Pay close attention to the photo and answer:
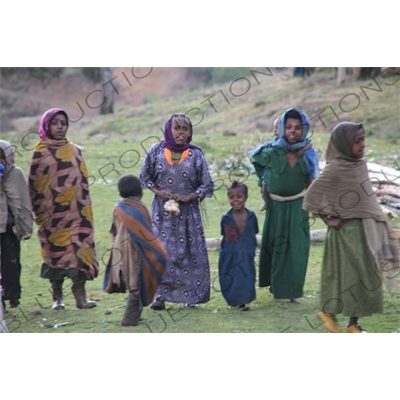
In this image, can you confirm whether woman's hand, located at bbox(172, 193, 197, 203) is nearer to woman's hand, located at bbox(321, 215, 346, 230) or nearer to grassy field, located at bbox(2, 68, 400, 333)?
grassy field, located at bbox(2, 68, 400, 333)

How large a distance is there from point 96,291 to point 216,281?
1.23 m

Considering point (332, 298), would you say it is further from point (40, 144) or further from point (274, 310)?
point (40, 144)

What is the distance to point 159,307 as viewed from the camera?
7.10 meters

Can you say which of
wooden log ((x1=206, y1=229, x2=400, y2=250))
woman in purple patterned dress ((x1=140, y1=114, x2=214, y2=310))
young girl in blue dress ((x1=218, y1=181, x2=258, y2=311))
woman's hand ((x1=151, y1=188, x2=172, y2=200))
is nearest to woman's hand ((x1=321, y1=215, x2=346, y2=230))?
young girl in blue dress ((x1=218, y1=181, x2=258, y2=311))

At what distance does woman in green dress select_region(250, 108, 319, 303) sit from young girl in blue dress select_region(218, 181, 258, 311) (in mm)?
248

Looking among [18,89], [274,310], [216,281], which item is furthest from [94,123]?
[274,310]

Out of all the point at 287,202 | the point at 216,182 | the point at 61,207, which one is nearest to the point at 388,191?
the point at 216,182

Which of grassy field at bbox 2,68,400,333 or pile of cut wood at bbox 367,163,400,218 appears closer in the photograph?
grassy field at bbox 2,68,400,333

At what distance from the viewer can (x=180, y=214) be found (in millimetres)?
7145

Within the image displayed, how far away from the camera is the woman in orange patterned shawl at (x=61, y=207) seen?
7.00 metres

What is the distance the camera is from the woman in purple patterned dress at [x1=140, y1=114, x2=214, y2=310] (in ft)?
23.2

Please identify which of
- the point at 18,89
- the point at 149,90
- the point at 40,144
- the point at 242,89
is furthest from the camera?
the point at 149,90

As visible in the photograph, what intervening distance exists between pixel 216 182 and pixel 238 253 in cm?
564

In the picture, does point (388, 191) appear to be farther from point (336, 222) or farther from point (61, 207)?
point (61, 207)
